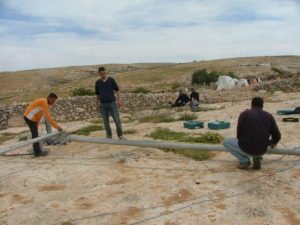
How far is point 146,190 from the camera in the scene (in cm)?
475

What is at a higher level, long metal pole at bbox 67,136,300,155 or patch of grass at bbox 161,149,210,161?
long metal pole at bbox 67,136,300,155

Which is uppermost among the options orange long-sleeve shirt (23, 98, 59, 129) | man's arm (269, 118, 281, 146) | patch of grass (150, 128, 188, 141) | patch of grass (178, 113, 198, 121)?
orange long-sleeve shirt (23, 98, 59, 129)

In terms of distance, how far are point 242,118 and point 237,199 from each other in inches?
54.8

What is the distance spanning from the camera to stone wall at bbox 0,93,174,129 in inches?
641

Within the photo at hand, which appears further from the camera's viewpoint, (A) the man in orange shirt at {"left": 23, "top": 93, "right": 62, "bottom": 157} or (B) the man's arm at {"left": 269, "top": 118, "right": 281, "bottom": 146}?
(A) the man in orange shirt at {"left": 23, "top": 93, "right": 62, "bottom": 157}

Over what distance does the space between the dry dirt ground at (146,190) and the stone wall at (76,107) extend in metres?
9.96

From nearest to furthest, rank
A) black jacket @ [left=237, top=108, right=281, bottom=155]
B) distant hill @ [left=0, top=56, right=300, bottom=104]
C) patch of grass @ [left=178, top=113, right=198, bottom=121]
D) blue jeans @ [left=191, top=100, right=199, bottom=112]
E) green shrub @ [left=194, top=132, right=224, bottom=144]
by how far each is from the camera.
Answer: black jacket @ [left=237, top=108, right=281, bottom=155]
green shrub @ [left=194, top=132, right=224, bottom=144]
patch of grass @ [left=178, top=113, right=198, bottom=121]
blue jeans @ [left=191, top=100, right=199, bottom=112]
distant hill @ [left=0, top=56, right=300, bottom=104]

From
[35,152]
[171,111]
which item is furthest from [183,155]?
[171,111]

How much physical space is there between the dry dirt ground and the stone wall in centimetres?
996

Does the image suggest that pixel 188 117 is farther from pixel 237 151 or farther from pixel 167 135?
pixel 237 151

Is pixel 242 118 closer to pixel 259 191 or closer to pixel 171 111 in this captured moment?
pixel 259 191

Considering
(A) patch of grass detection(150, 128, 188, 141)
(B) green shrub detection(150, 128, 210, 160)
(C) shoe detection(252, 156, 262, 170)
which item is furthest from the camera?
(A) patch of grass detection(150, 128, 188, 141)

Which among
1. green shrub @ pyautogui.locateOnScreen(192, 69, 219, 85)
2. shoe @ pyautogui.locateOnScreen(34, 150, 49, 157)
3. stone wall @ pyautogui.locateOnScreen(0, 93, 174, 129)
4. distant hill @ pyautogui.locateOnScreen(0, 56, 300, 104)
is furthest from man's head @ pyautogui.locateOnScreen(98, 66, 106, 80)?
distant hill @ pyautogui.locateOnScreen(0, 56, 300, 104)

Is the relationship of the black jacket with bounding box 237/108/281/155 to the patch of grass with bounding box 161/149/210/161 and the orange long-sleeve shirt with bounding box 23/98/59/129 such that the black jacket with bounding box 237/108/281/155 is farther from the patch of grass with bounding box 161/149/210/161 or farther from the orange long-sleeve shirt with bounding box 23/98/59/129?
the orange long-sleeve shirt with bounding box 23/98/59/129
